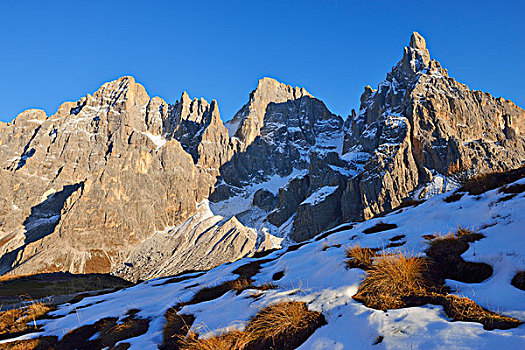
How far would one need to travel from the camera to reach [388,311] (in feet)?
17.1

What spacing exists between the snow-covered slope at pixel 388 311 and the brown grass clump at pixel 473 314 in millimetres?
136

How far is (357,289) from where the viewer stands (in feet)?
20.3

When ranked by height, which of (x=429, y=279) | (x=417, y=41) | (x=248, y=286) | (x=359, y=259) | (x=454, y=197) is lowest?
(x=429, y=279)

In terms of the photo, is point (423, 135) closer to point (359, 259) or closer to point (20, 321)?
point (359, 259)

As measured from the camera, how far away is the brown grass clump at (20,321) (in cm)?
1019

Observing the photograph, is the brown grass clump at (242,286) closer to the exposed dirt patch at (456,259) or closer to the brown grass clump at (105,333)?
the brown grass clump at (105,333)

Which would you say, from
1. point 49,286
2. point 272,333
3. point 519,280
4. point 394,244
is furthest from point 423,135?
point 272,333

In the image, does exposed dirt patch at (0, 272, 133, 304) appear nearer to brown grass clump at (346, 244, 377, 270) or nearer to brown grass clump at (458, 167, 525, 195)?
brown grass clump at (346, 244, 377, 270)

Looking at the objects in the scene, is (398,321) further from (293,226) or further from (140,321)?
(293,226)

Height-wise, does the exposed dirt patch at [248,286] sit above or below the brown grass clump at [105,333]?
above

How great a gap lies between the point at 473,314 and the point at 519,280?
1548 mm

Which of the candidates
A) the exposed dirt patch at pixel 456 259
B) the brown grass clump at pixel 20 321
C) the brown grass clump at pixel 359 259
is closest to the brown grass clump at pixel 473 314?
the exposed dirt patch at pixel 456 259

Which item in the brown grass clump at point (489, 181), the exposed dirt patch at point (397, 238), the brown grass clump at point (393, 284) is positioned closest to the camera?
the brown grass clump at point (393, 284)

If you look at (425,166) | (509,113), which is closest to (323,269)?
(425,166)
